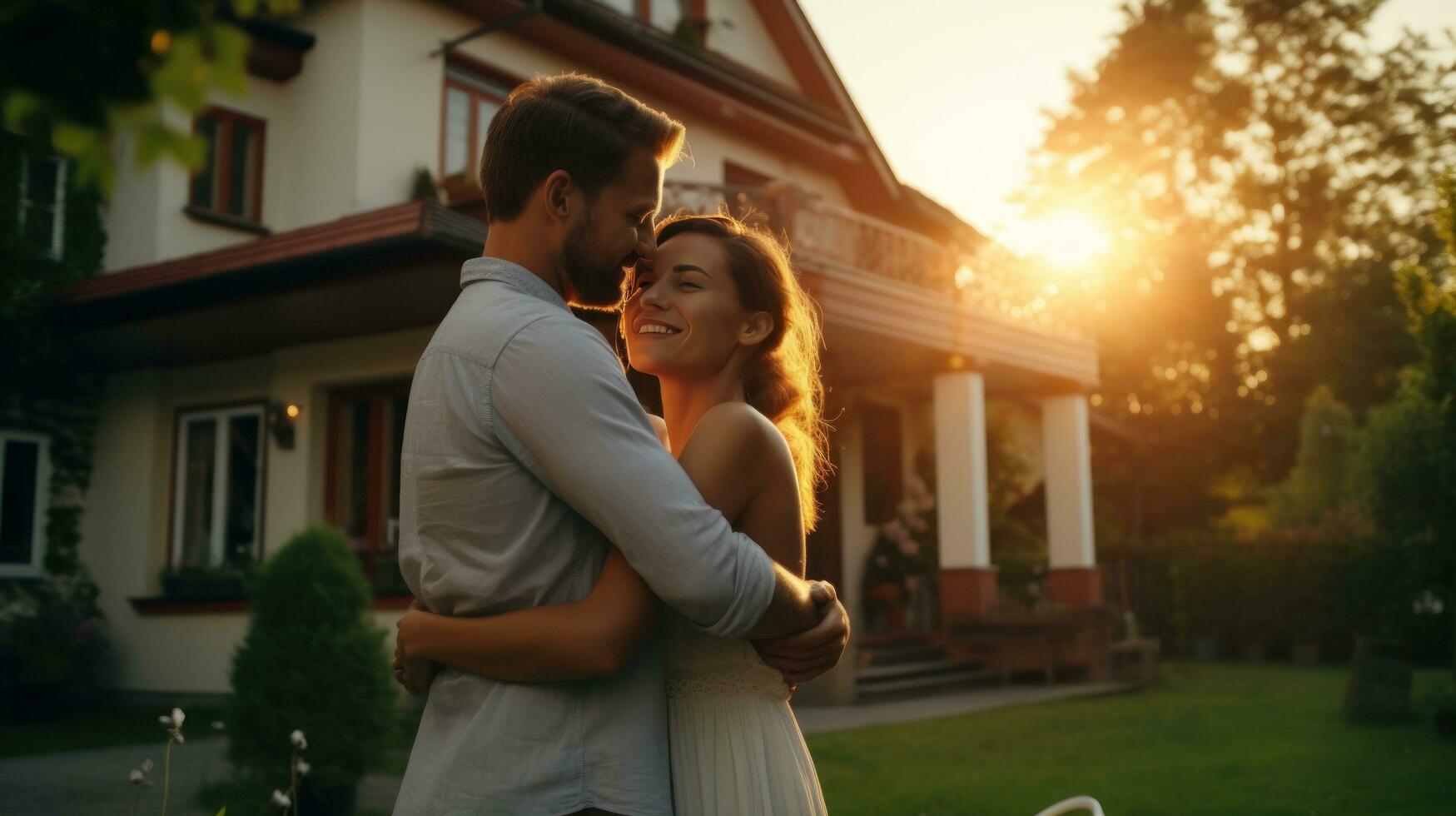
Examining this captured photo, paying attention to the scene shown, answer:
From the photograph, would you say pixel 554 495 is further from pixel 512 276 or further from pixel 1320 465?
pixel 1320 465

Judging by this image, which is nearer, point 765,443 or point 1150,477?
point 765,443

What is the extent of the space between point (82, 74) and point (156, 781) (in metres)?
7.71

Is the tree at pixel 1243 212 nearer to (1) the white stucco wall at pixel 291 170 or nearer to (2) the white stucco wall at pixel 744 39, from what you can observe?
(2) the white stucco wall at pixel 744 39

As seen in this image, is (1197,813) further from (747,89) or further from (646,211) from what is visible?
(747,89)

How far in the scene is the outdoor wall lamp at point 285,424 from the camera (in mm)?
13070

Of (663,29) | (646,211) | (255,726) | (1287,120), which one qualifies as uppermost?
(1287,120)

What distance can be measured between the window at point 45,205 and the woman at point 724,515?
12.9 metres

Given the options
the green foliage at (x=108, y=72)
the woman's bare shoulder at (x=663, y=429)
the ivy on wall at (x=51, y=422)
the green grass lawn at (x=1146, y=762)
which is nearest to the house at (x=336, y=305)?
the ivy on wall at (x=51, y=422)

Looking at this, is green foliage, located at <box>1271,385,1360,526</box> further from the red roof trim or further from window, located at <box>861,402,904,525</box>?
the red roof trim

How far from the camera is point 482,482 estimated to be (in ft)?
6.59

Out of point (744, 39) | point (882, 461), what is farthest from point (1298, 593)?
point (744, 39)

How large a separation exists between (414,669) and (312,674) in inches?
179

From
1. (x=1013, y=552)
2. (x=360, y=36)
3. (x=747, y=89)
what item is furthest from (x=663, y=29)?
(x=1013, y=552)

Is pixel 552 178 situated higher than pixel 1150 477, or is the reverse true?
pixel 1150 477
